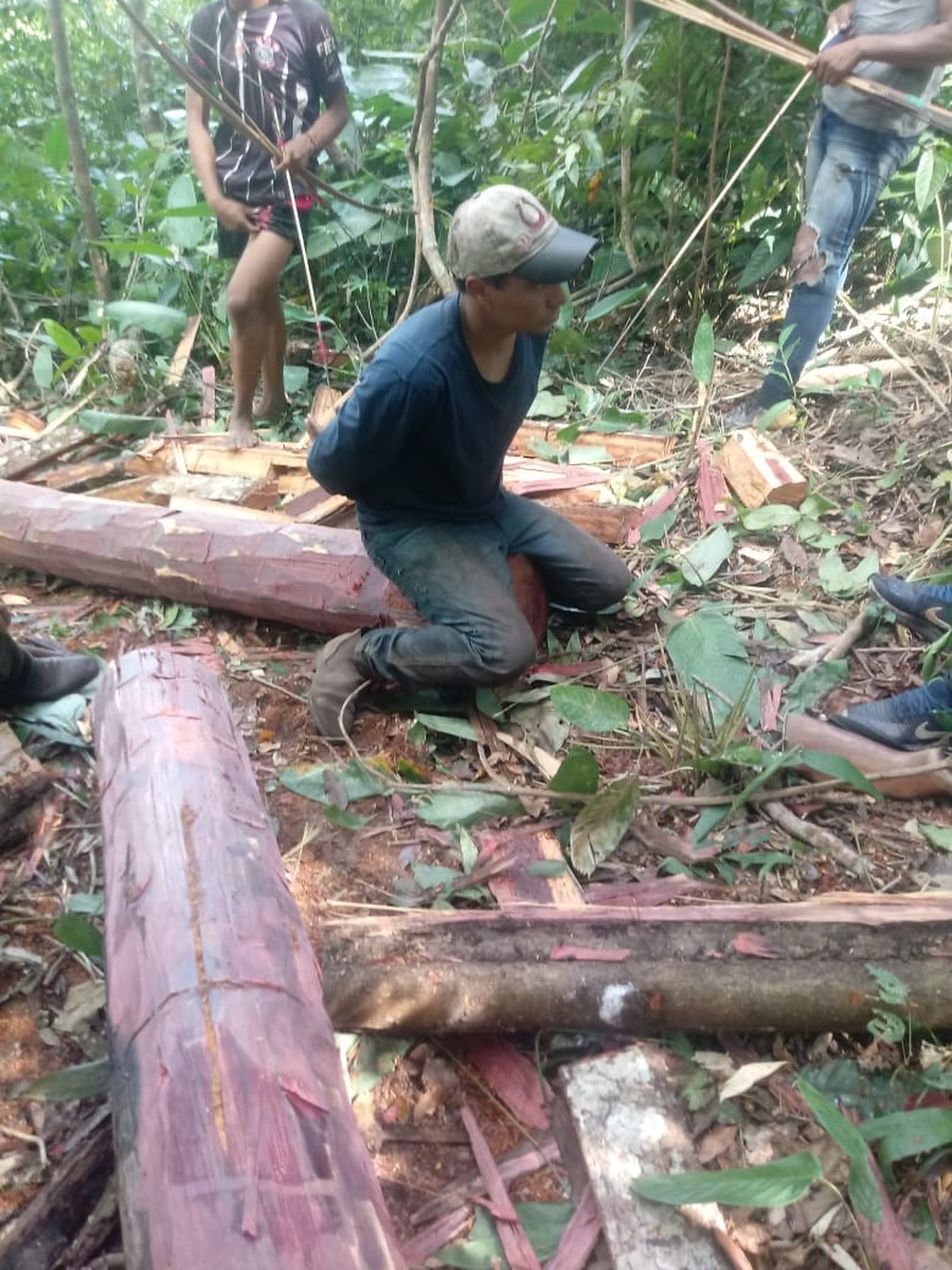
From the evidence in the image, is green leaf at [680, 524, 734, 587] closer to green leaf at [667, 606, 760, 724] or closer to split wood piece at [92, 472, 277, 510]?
green leaf at [667, 606, 760, 724]

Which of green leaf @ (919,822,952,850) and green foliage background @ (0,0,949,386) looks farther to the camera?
green foliage background @ (0,0,949,386)

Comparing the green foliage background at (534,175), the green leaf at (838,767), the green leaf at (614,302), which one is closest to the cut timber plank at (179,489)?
the green foliage background at (534,175)

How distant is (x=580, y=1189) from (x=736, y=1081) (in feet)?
1.16

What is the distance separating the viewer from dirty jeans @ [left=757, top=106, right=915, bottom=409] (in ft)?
11.3

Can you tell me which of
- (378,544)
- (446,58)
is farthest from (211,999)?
(446,58)

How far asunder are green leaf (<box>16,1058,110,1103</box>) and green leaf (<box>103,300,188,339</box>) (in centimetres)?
423

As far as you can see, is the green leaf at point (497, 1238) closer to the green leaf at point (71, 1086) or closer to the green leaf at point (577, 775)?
the green leaf at point (71, 1086)

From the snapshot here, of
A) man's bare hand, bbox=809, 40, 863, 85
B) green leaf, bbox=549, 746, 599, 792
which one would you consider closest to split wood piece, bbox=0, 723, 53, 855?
green leaf, bbox=549, 746, 599, 792

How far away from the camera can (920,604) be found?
8.67 feet

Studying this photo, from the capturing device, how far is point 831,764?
2.09 metres

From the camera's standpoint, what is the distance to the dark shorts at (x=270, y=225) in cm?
410

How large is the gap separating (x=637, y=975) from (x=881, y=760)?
41.9 inches

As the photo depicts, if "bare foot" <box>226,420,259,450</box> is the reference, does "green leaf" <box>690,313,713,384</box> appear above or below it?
above

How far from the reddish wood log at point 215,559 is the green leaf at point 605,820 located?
2.89ft
